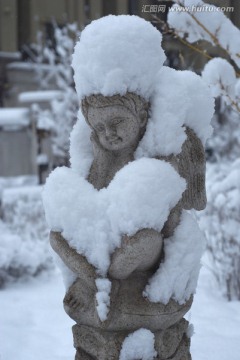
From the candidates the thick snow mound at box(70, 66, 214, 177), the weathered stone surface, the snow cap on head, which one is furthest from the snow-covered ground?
the snow cap on head

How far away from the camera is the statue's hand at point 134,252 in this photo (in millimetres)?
1598

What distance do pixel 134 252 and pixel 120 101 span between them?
1.71 feet

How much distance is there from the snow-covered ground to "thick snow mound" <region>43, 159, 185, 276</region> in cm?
143

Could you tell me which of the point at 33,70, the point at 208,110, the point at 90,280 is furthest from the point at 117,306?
the point at 33,70

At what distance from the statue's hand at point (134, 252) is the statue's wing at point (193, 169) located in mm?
308

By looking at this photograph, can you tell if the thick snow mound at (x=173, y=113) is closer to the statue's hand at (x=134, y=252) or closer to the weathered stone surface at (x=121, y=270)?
the weathered stone surface at (x=121, y=270)

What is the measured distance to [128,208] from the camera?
5.24 feet

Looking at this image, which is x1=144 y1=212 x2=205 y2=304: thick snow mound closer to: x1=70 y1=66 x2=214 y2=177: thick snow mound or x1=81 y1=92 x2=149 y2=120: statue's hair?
x1=70 y1=66 x2=214 y2=177: thick snow mound

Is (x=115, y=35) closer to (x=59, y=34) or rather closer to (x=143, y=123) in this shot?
(x=143, y=123)

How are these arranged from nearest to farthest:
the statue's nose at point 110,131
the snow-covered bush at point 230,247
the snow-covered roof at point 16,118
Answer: the statue's nose at point 110,131, the snow-covered bush at point 230,247, the snow-covered roof at point 16,118

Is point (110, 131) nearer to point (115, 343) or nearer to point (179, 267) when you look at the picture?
point (179, 267)

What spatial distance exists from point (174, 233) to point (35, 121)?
27.9 feet

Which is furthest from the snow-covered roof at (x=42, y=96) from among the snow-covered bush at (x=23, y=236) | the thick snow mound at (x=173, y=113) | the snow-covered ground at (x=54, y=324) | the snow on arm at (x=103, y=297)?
the snow on arm at (x=103, y=297)

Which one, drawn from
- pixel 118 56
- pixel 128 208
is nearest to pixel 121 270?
pixel 128 208
